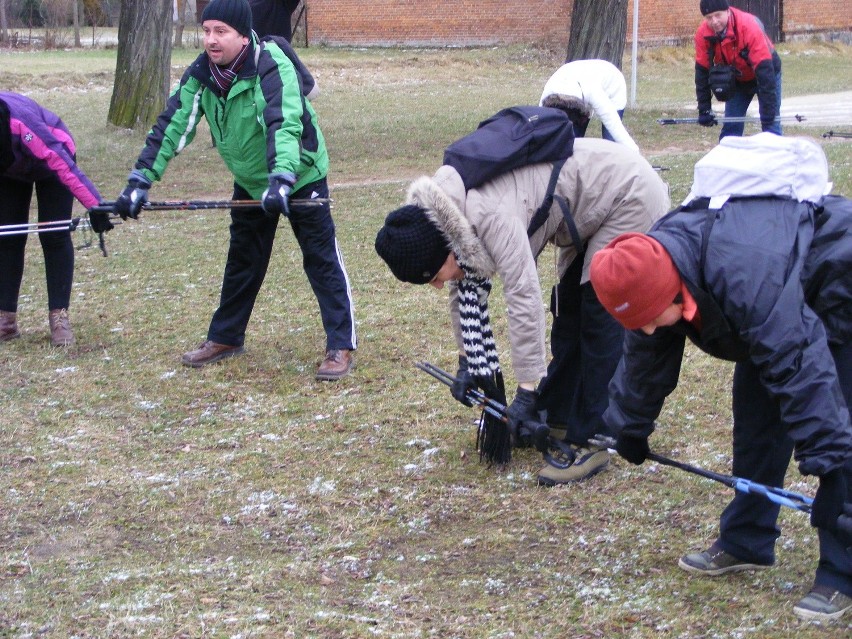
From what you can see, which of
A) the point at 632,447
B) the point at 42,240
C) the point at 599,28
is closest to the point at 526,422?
the point at 632,447

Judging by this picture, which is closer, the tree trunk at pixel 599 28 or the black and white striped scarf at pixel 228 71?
the black and white striped scarf at pixel 228 71

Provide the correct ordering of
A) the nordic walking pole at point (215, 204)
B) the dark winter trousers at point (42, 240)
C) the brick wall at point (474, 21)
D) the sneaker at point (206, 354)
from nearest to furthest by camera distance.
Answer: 1. the nordic walking pole at point (215, 204)
2. the sneaker at point (206, 354)
3. the dark winter trousers at point (42, 240)
4. the brick wall at point (474, 21)

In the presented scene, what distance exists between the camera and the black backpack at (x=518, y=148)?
377 centimetres

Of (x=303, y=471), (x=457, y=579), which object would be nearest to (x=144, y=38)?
(x=303, y=471)

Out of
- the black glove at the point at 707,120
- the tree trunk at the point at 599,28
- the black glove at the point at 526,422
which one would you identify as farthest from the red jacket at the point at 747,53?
the black glove at the point at 526,422

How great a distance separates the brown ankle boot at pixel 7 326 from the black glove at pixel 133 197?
1.38m

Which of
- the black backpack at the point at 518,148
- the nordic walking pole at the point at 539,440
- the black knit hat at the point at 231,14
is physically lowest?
the nordic walking pole at the point at 539,440

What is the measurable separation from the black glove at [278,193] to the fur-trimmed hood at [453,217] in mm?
1317

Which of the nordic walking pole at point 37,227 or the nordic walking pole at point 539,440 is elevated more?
the nordic walking pole at point 37,227

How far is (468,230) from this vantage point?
3732mm

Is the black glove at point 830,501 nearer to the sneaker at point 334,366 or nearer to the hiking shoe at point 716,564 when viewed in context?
the hiking shoe at point 716,564

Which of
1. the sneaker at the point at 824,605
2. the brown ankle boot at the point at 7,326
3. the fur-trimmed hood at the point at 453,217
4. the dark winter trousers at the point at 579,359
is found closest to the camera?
the sneaker at the point at 824,605

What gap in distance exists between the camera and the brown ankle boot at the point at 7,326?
6.43m

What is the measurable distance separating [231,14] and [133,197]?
1.03 m
